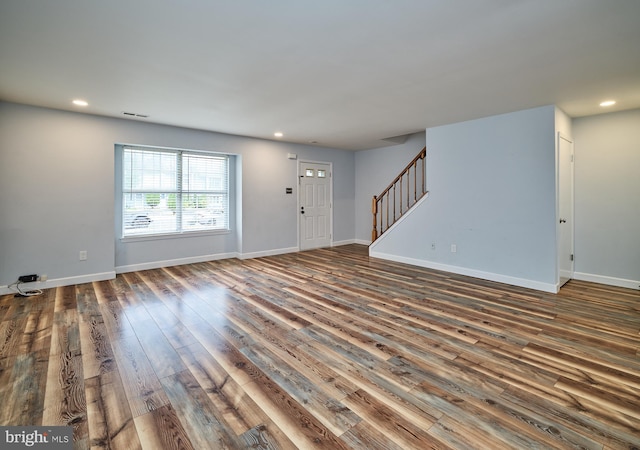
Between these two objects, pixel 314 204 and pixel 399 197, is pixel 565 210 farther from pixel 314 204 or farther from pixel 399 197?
pixel 314 204

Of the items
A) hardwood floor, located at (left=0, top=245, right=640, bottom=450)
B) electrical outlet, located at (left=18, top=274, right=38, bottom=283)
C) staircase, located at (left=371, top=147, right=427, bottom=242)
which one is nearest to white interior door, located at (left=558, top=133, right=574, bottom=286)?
hardwood floor, located at (left=0, top=245, right=640, bottom=450)

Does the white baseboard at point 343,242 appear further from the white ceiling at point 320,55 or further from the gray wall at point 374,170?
the white ceiling at point 320,55

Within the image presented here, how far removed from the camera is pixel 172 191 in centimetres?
553

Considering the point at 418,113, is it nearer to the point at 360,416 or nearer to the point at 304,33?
the point at 304,33

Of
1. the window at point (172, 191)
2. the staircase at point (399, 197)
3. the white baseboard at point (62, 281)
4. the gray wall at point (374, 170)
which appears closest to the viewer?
the white baseboard at point (62, 281)

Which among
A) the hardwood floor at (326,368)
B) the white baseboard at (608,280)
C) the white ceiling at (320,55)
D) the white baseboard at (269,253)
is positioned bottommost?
the hardwood floor at (326,368)

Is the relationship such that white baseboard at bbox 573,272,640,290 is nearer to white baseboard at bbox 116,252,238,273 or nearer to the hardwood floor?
the hardwood floor

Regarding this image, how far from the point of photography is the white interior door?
4113mm

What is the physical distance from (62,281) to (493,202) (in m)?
6.54

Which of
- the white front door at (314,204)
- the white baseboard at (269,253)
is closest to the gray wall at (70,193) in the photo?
the white baseboard at (269,253)

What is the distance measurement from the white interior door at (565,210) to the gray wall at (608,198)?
0.15m

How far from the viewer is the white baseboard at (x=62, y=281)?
3.97m

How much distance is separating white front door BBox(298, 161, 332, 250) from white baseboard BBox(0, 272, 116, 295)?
387 cm

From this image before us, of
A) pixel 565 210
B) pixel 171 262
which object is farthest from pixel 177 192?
pixel 565 210
